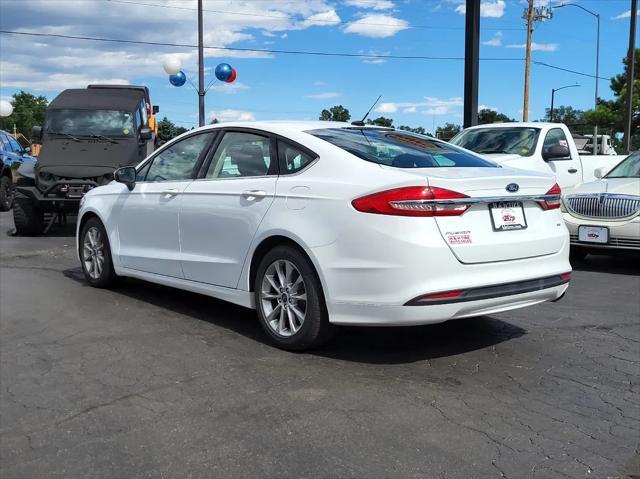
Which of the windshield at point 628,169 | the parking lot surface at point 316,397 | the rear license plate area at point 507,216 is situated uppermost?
the windshield at point 628,169

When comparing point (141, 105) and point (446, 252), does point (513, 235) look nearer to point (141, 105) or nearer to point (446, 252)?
point (446, 252)

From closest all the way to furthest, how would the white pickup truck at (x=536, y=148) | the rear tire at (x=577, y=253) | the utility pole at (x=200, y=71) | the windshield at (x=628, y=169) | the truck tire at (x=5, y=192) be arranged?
the rear tire at (x=577, y=253) → the windshield at (x=628, y=169) → the white pickup truck at (x=536, y=148) → the truck tire at (x=5, y=192) → the utility pole at (x=200, y=71)

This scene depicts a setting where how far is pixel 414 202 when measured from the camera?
4004 millimetres

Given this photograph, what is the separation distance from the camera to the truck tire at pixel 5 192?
15.8 m

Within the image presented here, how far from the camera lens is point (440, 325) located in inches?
208

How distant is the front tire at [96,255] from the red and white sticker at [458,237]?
3823mm

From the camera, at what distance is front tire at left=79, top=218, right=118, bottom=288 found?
6.68 m

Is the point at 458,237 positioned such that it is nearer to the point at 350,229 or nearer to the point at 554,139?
the point at 350,229

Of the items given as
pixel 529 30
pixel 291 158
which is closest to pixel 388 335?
pixel 291 158

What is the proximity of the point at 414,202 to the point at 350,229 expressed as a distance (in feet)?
1.38

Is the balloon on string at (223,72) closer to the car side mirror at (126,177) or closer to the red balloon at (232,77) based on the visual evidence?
the red balloon at (232,77)

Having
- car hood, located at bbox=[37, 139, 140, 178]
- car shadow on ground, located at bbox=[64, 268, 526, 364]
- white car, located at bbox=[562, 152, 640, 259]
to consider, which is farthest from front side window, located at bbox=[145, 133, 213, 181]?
car hood, located at bbox=[37, 139, 140, 178]

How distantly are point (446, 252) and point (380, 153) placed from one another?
96cm

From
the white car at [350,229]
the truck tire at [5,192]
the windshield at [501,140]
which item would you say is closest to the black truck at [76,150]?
the truck tire at [5,192]
